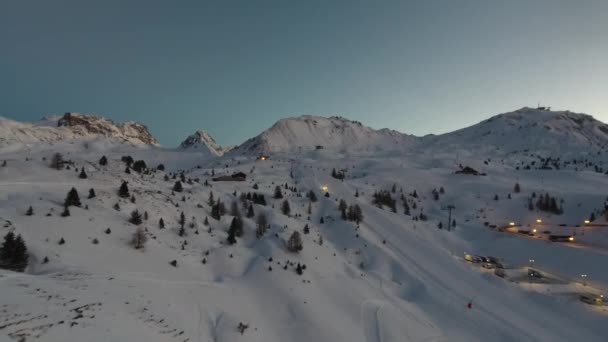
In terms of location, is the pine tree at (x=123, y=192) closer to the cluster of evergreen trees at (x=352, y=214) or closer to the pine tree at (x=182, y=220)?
the pine tree at (x=182, y=220)

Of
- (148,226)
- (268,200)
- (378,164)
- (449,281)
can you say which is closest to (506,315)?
(449,281)

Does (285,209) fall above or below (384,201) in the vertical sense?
above

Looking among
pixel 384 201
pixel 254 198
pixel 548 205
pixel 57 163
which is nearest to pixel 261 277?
pixel 254 198

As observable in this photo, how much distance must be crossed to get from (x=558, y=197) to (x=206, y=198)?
94.1 meters

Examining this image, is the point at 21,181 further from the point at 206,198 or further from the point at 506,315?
the point at 506,315

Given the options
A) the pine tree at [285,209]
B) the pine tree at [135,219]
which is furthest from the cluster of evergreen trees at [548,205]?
the pine tree at [135,219]

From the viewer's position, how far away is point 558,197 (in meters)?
96.1

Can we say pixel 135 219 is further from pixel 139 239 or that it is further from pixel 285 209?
pixel 285 209

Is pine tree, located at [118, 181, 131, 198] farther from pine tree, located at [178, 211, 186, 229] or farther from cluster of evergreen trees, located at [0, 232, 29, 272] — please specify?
cluster of evergreen trees, located at [0, 232, 29, 272]

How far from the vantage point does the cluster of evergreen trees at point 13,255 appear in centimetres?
2466

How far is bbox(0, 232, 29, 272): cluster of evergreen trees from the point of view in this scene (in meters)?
24.7

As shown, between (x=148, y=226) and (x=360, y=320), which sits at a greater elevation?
(x=148, y=226)

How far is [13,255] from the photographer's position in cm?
2511

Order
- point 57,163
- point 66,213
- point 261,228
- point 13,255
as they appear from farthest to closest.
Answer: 1. point 57,163
2. point 261,228
3. point 66,213
4. point 13,255
